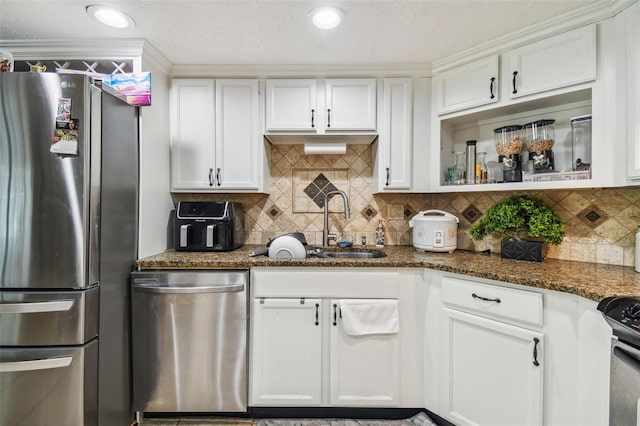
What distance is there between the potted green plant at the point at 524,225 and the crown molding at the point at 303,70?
1.06 metres

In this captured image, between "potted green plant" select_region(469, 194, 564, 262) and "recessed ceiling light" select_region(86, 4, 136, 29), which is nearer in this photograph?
"recessed ceiling light" select_region(86, 4, 136, 29)

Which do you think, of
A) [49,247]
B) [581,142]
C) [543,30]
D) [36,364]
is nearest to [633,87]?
[581,142]

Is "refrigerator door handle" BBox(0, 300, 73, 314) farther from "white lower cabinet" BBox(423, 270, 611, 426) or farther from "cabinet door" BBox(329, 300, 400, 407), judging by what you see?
"white lower cabinet" BBox(423, 270, 611, 426)

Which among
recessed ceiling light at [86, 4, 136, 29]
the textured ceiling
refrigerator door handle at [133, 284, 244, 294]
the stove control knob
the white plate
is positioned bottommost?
refrigerator door handle at [133, 284, 244, 294]

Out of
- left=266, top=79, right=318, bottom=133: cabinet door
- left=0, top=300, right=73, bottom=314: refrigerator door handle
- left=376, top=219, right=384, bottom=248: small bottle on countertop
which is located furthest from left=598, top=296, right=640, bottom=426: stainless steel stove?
left=0, top=300, right=73, bottom=314: refrigerator door handle

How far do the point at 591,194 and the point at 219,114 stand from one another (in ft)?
7.95

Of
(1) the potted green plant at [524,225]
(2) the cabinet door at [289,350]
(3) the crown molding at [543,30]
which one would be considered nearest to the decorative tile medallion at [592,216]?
(1) the potted green plant at [524,225]

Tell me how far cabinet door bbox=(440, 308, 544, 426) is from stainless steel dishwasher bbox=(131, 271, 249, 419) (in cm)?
116

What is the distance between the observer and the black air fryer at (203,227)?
1.90 m

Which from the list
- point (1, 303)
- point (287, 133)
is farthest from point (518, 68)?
point (1, 303)

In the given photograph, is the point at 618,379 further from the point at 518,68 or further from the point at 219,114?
the point at 219,114

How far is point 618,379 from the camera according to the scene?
98cm

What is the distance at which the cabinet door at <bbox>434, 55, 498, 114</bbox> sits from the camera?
173cm

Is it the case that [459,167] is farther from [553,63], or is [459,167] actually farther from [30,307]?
[30,307]
